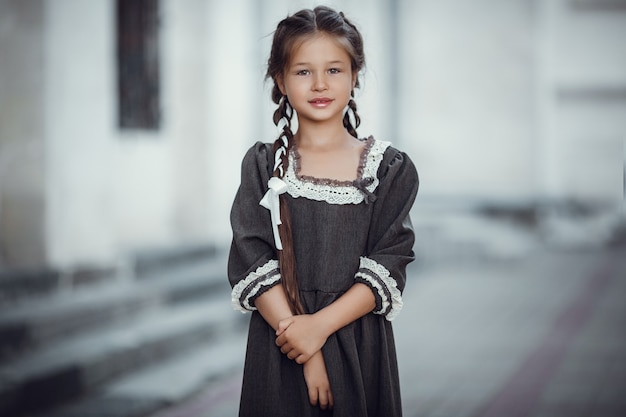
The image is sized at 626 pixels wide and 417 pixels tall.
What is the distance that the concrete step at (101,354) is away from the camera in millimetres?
4750

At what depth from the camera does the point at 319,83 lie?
8.26 feet

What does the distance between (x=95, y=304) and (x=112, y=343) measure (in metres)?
0.43

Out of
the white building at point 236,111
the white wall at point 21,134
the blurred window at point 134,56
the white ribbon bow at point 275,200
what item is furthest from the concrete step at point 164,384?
the white ribbon bow at point 275,200

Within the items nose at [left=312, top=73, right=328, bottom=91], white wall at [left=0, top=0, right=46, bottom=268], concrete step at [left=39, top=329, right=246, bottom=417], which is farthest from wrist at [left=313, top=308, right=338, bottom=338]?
white wall at [left=0, top=0, right=46, bottom=268]

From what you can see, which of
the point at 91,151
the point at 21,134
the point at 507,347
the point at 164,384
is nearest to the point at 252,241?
the point at 164,384

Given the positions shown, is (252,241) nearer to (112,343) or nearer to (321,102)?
(321,102)

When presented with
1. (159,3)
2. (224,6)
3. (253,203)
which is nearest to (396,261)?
(253,203)

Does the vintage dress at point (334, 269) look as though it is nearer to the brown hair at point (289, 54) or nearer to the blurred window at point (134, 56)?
the brown hair at point (289, 54)

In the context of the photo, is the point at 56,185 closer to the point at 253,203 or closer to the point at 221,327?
the point at 221,327

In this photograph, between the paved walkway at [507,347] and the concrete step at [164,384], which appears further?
the paved walkway at [507,347]

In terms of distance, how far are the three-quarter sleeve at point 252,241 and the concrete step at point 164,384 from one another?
2451 mm

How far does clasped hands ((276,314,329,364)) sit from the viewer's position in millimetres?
2449

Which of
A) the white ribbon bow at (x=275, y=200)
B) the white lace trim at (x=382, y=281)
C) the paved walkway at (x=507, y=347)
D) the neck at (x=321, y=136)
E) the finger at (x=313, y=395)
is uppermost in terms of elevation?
the neck at (x=321, y=136)

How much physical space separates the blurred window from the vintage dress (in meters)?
5.53
